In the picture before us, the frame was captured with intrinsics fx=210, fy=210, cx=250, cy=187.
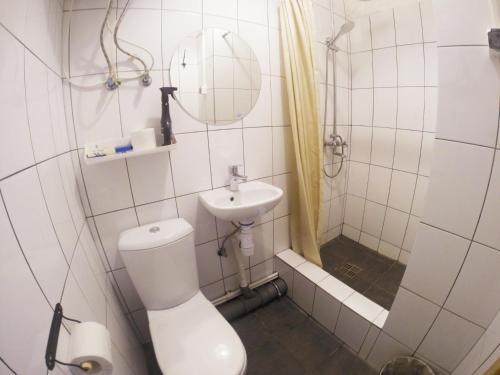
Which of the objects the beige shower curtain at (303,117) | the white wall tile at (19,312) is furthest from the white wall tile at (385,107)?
the white wall tile at (19,312)

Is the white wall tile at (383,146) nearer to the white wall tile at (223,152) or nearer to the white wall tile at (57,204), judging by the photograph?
the white wall tile at (223,152)

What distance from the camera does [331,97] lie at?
179cm

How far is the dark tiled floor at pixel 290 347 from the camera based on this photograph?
1.23 meters

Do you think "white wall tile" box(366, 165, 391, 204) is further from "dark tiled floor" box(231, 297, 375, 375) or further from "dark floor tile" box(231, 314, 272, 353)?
"dark floor tile" box(231, 314, 272, 353)

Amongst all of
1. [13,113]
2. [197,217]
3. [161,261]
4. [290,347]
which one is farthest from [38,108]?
[290,347]

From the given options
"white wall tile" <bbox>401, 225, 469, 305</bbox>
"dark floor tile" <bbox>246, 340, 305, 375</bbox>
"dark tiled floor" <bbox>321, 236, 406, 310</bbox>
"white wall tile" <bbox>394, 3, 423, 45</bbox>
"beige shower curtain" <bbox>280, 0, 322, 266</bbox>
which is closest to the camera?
"white wall tile" <bbox>401, 225, 469, 305</bbox>

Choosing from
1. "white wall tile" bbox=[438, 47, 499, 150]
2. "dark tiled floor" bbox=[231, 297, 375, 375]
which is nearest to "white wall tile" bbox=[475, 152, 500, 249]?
"white wall tile" bbox=[438, 47, 499, 150]

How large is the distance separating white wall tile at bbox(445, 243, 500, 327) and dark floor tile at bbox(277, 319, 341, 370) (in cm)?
79

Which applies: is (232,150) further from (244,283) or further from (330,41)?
(330,41)

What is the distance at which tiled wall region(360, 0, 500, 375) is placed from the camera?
0.65 meters

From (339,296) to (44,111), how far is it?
1.67m

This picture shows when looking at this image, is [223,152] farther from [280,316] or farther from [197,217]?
[280,316]

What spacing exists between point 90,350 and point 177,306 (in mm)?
756

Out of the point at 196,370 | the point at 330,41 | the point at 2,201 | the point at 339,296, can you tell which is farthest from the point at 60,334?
the point at 330,41
